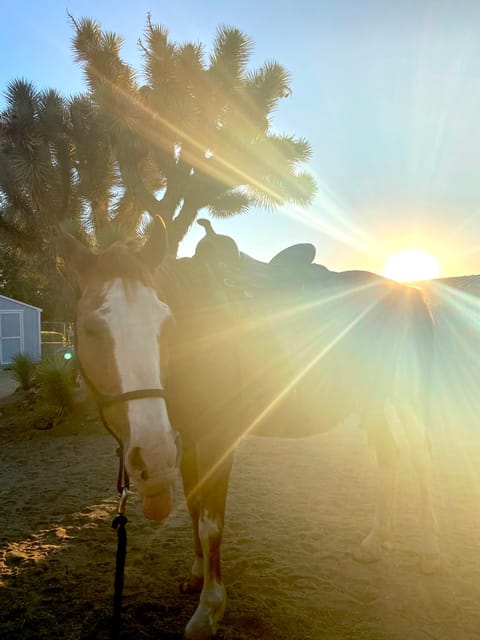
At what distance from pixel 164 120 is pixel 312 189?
19.1ft

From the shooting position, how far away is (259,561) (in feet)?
10.3

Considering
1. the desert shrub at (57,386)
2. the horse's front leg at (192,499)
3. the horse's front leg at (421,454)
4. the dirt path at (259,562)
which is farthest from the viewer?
the desert shrub at (57,386)

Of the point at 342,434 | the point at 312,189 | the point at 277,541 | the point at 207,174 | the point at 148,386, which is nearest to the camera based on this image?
the point at 148,386

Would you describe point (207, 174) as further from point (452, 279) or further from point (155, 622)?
point (155, 622)

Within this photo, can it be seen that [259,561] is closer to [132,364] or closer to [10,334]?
[132,364]

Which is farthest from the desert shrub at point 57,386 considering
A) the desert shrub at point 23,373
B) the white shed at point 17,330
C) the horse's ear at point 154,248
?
the white shed at point 17,330

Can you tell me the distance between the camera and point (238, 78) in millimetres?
13719

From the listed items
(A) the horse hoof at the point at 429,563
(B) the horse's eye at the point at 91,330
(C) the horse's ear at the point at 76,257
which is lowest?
(A) the horse hoof at the point at 429,563

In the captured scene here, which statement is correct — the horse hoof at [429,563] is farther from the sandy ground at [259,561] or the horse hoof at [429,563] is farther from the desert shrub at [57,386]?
the desert shrub at [57,386]

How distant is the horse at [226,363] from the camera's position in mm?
1626

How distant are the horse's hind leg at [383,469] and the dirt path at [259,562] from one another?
18 cm

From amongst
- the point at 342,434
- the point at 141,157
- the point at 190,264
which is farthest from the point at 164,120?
the point at 190,264

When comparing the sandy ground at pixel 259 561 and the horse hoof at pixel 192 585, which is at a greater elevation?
the horse hoof at pixel 192 585

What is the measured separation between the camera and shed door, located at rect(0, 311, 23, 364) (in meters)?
21.8
